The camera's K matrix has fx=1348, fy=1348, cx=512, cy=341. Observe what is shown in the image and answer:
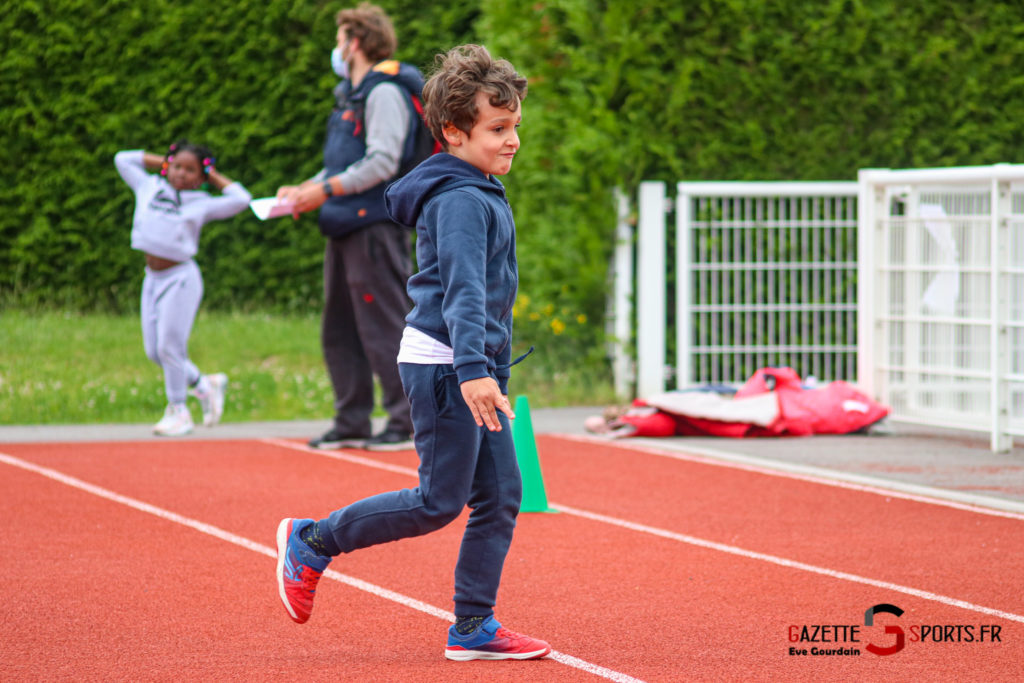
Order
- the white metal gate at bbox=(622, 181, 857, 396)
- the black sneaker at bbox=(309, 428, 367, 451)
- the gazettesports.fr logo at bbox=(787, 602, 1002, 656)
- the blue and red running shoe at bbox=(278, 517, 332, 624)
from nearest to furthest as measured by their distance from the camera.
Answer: the blue and red running shoe at bbox=(278, 517, 332, 624)
the gazettesports.fr logo at bbox=(787, 602, 1002, 656)
the black sneaker at bbox=(309, 428, 367, 451)
the white metal gate at bbox=(622, 181, 857, 396)

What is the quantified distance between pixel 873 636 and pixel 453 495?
1.53 m

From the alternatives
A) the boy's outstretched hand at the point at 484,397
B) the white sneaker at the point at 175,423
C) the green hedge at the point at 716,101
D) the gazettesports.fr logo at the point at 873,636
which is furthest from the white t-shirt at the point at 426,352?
the green hedge at the point at 716,101

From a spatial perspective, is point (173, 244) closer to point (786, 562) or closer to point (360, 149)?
point (360, 149)

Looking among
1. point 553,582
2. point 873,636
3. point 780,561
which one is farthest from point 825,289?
point 873,636

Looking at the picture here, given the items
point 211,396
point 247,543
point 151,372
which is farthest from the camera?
point 151,372

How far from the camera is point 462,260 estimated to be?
379 cm

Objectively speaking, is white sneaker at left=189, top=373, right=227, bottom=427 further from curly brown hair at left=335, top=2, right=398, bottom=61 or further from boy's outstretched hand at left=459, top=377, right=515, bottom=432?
boy's outstretched hand at left=459, top=377, right=515, bottom=432

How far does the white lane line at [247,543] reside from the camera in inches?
159

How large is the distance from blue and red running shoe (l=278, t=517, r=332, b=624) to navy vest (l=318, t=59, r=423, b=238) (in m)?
4.16

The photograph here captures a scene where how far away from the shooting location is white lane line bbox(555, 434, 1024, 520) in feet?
22.4

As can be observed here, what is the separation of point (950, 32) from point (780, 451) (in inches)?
179

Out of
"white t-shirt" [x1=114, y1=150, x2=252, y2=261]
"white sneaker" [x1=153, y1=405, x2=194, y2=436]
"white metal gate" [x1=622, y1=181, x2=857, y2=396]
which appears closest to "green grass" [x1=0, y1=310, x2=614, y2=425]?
"white sneaker" [x1=153, y1=405, x2=194, y2=436]

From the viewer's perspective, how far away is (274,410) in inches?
432

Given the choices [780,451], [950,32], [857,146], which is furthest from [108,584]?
[950,32]
